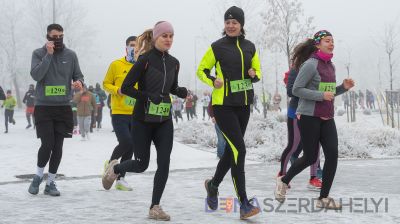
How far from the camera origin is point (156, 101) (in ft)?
18.0

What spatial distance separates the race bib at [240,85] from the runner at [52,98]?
2136 mm

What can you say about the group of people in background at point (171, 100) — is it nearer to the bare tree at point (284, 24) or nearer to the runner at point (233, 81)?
the runner at point (233, 81)

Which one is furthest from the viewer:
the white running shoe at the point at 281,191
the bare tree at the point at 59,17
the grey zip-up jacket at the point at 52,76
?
the bare tree at the point at 59,17

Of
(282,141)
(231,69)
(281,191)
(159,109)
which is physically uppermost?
(231,69)

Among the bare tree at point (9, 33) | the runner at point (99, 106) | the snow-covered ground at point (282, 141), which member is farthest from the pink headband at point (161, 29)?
the bare tree at point (9, 33)

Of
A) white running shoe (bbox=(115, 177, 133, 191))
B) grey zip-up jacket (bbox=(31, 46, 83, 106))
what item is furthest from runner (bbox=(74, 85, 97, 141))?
grey zip-up jacket (bbox=(31, 46, 83, 106))

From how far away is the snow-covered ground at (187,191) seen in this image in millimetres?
5676

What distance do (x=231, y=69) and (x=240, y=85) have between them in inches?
6.9

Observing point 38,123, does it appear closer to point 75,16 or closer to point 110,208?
point 110,208

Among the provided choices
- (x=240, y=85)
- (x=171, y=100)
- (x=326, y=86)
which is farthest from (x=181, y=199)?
(x=326, y=86)

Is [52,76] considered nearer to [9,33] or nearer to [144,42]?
[144,42]

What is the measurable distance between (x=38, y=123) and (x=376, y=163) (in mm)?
6580

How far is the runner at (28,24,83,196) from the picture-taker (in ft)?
22.8

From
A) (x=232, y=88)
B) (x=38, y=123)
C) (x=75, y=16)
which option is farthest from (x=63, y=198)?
(x=75, y=16)
